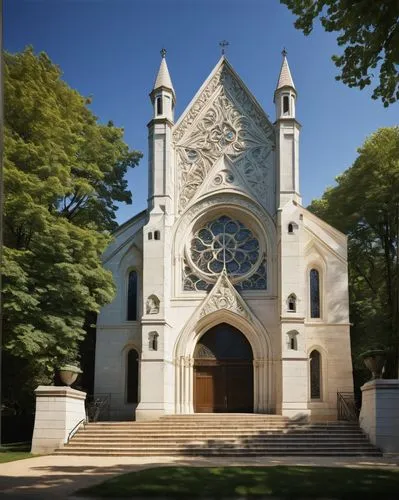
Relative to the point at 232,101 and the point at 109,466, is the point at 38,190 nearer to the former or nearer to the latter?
the point at 109,466

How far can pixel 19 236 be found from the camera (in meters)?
21.8

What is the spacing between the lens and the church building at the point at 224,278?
25.3 meters

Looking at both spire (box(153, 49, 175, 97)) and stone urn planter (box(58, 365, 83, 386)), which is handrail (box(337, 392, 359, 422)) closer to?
stone urn planter (box(58, 365, 83, 386))

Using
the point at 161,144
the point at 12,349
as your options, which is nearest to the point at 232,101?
the point at 161,144

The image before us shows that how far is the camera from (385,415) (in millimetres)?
19500

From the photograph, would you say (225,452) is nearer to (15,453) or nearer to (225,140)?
(15,453)

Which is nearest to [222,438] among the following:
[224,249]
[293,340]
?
[293,340]

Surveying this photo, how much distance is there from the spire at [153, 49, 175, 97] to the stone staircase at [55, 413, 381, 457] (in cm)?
1470

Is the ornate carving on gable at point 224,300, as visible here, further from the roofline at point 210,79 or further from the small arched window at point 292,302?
the roofline at point 210,79

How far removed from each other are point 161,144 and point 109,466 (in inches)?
612

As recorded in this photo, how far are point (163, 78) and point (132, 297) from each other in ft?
33.1

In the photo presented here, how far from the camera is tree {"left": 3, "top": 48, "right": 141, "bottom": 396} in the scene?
19.8 m

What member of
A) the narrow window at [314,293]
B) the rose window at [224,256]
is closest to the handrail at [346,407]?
the narrow window at [314,293]

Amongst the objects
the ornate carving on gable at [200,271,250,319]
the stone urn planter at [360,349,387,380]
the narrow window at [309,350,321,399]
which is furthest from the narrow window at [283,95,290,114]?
the stone urn planter at [360,349,387,380]
